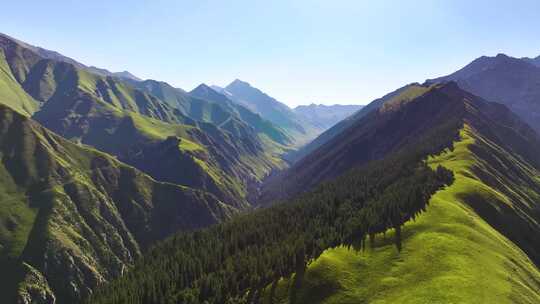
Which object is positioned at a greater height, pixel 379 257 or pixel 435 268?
pixel 379 257

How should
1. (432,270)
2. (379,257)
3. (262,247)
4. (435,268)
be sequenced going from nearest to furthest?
(432,270) < (435,268) < (379,257) < (262,247)

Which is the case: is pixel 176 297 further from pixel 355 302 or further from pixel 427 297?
pixel 427 297

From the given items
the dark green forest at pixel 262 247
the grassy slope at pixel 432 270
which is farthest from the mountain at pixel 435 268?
the dark green forest at pixel 262 247

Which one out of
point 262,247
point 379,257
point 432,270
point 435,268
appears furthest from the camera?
point 262,247

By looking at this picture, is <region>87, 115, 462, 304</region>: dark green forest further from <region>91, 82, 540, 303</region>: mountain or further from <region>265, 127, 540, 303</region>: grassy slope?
<region>265, 127, 540, 303</region>: grassy slope

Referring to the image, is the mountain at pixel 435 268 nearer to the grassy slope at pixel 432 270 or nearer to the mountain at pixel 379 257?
the grassy slope at pixel 432 270

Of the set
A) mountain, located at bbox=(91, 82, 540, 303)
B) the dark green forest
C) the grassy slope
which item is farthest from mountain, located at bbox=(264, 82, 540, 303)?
the dark green forest

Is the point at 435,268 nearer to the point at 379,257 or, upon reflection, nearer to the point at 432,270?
the point at 432,270

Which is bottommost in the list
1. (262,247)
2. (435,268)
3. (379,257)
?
(262,247)

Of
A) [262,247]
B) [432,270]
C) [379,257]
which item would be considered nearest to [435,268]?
[432,270]
